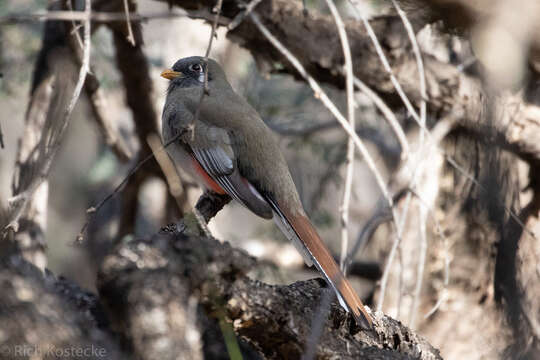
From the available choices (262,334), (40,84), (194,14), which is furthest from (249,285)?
(40,84)

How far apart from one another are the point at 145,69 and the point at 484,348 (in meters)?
3.27

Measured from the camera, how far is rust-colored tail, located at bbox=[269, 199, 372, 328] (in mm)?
2861

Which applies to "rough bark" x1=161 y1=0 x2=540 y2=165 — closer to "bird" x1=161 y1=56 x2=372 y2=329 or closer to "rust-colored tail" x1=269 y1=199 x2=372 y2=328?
"bird" x1=161 y1=56 x2=372 y2=329

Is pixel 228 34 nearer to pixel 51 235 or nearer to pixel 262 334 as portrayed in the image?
pixel 262 334

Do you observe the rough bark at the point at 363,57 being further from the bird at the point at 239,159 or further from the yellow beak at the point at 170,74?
the bird at the point at 239,159

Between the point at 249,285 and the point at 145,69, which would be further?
the point at 145,69

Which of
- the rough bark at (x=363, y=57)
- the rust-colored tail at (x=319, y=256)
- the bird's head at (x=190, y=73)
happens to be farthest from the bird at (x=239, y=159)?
the rough bark at (x=363, y=57)

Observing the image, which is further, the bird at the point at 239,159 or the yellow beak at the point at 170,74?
the yellow beak at the point at 170,74

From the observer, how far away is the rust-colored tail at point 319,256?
2861mm

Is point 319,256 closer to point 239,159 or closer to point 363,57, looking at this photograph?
point 239,159

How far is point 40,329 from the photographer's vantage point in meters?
2.06

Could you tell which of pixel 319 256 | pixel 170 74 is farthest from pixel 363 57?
pixel 319 256

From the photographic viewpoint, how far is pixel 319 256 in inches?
136

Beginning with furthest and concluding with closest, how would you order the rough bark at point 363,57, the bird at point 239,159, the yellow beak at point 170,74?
1. the yellow beak at point 170,74
2. the rough bark at point 363,57
3. the bird at point 239,159
